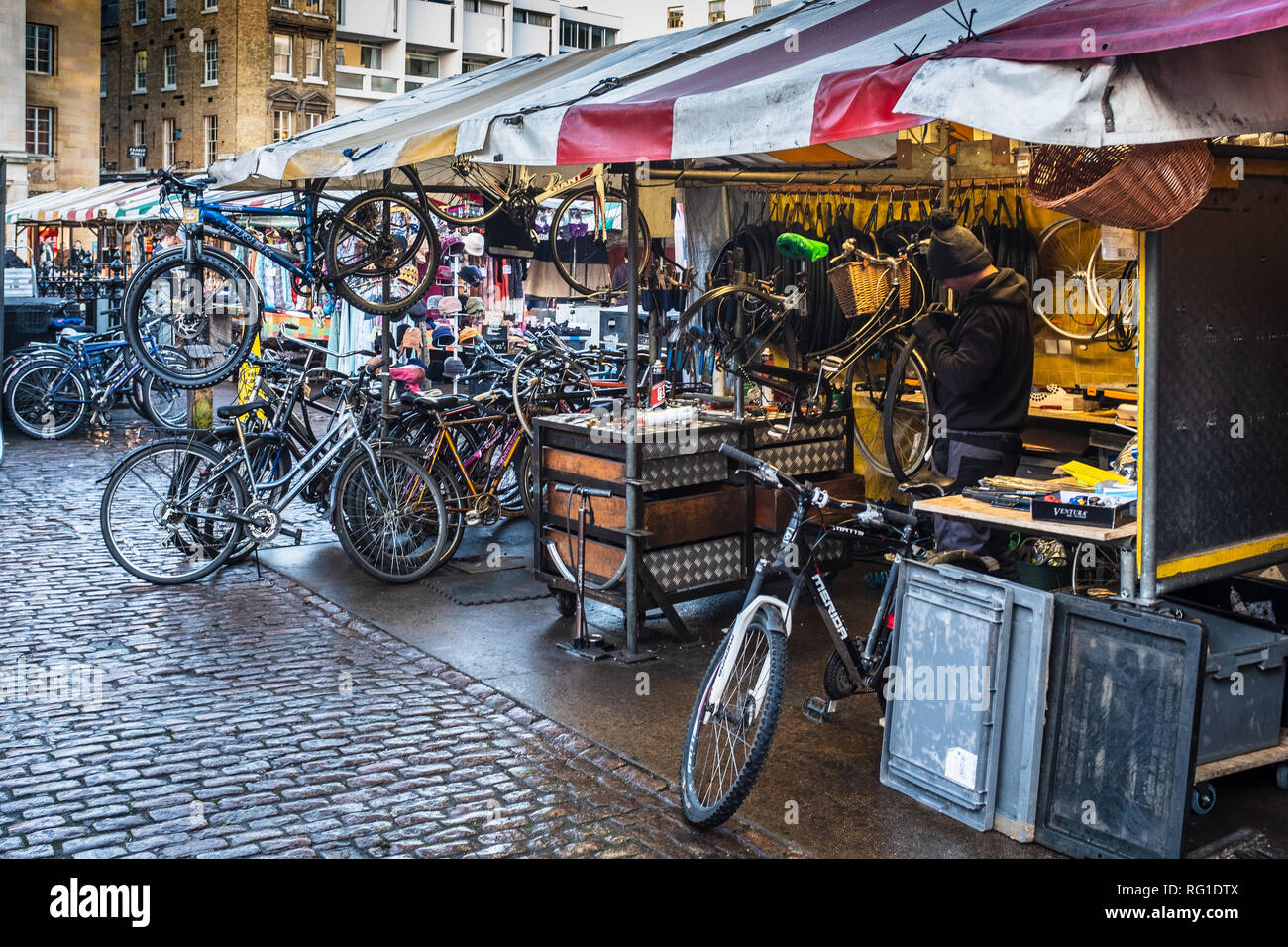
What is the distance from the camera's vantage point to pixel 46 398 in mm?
16172

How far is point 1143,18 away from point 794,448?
14.2 ft

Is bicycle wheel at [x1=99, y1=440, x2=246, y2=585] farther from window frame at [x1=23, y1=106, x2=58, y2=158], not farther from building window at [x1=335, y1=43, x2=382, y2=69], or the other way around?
building window at [x1=335, y1=43, x2=382, y2=69]

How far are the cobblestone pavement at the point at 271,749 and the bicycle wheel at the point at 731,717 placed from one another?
0.49 feet

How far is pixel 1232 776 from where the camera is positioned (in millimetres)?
5215

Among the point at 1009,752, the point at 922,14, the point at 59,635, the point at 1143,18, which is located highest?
the point at 922,14

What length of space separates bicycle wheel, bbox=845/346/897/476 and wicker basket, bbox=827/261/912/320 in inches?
17.5

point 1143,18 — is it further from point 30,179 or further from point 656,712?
point 30,179

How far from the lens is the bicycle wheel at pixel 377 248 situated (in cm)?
940

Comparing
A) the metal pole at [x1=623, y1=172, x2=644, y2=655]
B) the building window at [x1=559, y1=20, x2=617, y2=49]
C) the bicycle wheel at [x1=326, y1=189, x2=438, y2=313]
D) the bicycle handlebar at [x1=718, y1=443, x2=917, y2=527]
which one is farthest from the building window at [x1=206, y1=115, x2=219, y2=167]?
the bicycle handlebar at [x1=718, y1=443, x2=917, y2=527]

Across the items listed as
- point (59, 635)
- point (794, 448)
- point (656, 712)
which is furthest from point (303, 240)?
point (656, 712)

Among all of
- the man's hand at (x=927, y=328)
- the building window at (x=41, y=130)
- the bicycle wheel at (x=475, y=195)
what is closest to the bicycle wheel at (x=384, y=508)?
the bicycle wheel at (x=475, y=195)

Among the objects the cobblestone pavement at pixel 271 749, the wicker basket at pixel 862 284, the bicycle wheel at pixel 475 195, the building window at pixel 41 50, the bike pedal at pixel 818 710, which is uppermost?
the building window at pixel 41 50

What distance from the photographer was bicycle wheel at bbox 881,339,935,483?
8.79 m

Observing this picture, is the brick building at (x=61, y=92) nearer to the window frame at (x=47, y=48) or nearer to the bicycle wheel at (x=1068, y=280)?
the window frame at (x=47, y=48)
